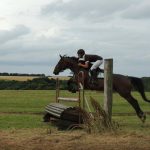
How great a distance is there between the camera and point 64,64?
66.7ft

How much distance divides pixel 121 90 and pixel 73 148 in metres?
8.40

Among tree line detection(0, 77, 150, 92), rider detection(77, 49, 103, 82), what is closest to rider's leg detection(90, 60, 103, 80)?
rider detection(77, 49, 103, 82)

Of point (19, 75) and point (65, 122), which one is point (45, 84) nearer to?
point (19, 75)

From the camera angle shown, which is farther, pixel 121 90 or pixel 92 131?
pixel 121 90

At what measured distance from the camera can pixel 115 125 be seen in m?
14.6

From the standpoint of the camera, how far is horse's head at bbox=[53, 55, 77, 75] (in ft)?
65.5

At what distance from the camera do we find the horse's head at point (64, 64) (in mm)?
19972

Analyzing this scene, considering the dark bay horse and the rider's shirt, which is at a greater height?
the rider's shirt

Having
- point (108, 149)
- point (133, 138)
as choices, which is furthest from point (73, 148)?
point (133, 138)

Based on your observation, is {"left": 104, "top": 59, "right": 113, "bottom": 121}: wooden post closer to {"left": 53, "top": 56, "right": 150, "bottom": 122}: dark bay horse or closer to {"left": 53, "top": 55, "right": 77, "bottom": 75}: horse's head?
{"left": 53, "top": 56, "right": 150, "bottom": 122}: dark bay horse

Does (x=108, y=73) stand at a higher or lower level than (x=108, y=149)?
higher

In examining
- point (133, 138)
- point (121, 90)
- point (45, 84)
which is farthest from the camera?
point (45, 84)

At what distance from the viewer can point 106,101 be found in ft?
49.7

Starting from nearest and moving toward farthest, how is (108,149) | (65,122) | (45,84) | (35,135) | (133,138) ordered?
(108,149)
(133,138)
(35,135)
(65,122)
(45,84)
